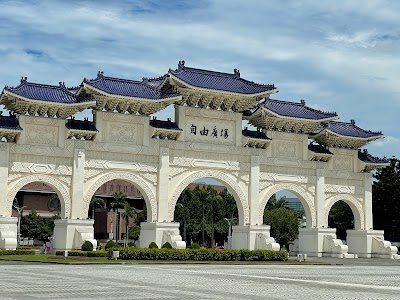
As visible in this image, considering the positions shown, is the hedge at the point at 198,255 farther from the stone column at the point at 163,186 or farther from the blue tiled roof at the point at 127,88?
the blue tiled roof at the point at 127,88

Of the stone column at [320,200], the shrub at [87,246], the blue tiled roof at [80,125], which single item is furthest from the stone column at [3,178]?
the stone column at [320,200]

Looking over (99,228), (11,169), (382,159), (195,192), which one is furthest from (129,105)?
(99,228)

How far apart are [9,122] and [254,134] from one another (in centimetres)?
1402

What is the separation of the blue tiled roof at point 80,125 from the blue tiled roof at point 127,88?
2.13m

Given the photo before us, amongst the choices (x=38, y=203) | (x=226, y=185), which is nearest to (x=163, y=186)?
(x=226, y=185)

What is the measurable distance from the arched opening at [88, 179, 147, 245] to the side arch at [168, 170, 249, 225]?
3304cm

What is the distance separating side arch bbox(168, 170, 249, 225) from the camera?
35344mm

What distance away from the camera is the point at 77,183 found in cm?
3322

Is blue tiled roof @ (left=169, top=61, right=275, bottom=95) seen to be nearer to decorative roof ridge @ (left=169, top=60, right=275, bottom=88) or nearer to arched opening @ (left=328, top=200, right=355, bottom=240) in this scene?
decorative roof ridge @ (left=169, top=60, right=275, bottom=88)

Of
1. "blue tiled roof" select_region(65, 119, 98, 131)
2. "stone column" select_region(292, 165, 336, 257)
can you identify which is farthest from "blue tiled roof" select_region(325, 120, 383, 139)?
"blue tiled roof" select_region(65, 119, 98, 131)

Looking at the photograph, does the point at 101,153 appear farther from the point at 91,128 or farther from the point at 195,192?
the point at 195,192

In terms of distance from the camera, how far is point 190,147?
35938mm

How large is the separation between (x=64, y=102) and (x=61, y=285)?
19146mm

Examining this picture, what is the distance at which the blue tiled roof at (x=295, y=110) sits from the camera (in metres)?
38.7
